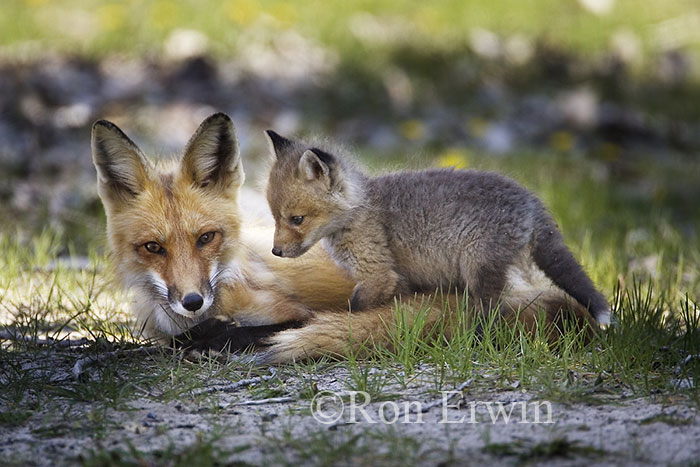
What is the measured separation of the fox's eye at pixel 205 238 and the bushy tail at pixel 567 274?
1.46 meters

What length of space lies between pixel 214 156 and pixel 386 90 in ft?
17.0

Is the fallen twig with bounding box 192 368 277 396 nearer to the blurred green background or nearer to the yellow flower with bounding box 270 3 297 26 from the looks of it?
the blurred green background

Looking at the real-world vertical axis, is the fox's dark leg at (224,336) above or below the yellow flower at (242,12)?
below

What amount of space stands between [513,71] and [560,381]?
6.86m

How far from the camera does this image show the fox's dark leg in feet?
12.1

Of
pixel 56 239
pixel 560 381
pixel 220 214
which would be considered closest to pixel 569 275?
pixel 560 381

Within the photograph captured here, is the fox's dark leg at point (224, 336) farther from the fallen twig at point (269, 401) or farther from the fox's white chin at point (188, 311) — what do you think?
the fallen twig at point (269, 401)

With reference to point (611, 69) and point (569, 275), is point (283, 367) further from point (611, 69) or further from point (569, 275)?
point (611, 69)

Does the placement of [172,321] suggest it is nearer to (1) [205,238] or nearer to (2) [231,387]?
(1) [205,238]

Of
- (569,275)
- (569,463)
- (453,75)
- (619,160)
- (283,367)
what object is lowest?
(569,463)

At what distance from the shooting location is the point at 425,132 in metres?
8.45

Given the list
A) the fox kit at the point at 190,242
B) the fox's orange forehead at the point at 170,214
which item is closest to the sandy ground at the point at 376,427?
the fox kit at the point at 190,242

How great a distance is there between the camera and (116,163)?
3738mm

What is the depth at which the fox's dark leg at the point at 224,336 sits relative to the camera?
12.1ft
